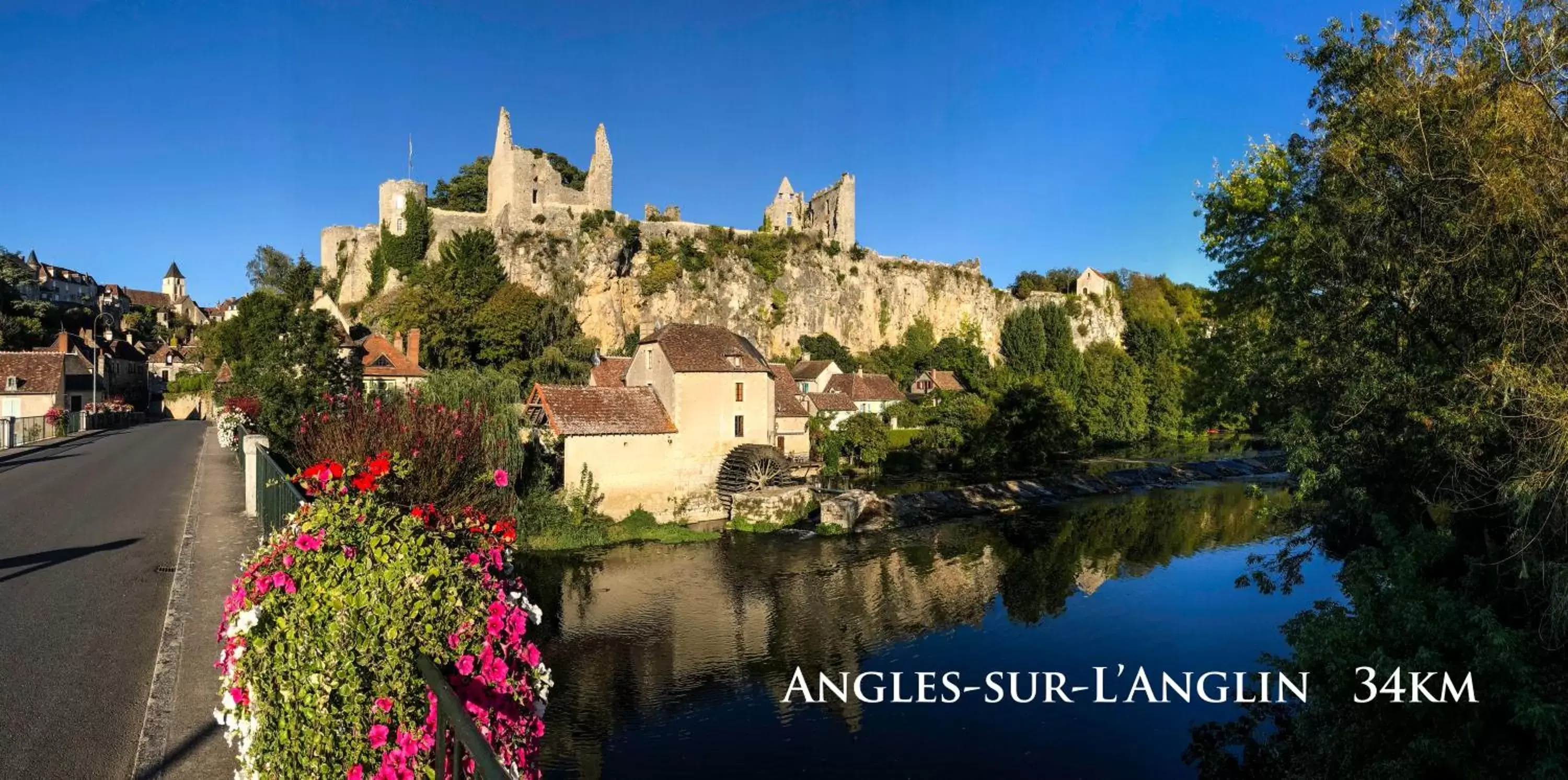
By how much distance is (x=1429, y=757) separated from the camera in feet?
26.1

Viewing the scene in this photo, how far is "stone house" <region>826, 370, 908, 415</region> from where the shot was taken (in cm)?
5709

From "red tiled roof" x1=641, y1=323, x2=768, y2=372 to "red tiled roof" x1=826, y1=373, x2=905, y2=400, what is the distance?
24.6 m

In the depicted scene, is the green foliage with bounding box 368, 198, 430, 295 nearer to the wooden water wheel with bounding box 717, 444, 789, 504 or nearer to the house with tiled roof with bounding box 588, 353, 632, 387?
Answer: the house with tiled roof with bounding box 588, 353, 632, 387

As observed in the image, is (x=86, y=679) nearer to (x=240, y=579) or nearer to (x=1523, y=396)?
(x=240, y=579)

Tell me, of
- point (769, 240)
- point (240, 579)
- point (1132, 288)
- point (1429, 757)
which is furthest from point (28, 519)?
point (1132, 288)

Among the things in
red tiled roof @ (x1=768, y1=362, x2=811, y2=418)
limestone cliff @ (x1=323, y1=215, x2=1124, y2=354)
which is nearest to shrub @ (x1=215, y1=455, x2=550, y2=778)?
red tiled roof @ (x1=768, y1=362, x2=811, y2=418)

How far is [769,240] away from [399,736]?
64217mm

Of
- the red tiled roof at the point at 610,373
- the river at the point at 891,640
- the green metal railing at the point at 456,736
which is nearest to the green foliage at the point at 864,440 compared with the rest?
the red tiled roof at the point at 610,373

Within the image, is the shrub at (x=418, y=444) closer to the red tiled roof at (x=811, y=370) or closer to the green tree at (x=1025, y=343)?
the red tiled roof at (x=811, y=370)

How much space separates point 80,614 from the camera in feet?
27.2

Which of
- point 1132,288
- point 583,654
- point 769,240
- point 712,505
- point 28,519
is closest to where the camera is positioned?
point 28,519

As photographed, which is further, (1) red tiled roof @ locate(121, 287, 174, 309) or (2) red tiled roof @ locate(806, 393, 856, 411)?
(1) red tiled roof @ locate(121, 287, 174, 309)

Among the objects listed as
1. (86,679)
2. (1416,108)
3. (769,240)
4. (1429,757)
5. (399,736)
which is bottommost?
(1429,757)

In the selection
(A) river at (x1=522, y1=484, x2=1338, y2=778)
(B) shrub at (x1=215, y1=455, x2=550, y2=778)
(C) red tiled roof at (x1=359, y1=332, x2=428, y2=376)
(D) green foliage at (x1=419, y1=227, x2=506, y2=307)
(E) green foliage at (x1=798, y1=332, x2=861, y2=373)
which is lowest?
(A) river at (x1=522, y1=484, x2=1338, y2=778)
